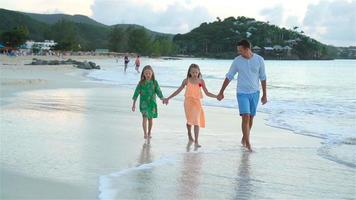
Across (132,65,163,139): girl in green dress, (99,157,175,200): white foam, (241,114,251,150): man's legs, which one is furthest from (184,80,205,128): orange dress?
(99,157,175,200): white foam

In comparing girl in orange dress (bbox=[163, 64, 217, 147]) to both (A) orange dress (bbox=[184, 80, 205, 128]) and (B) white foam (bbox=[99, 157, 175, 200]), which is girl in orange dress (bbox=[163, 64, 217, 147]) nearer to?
(A) orange dress (bbox=[184, 80, 205, 128])

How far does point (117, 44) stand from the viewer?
187625mm

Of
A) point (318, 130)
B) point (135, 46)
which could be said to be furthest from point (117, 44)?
point (318, 130)

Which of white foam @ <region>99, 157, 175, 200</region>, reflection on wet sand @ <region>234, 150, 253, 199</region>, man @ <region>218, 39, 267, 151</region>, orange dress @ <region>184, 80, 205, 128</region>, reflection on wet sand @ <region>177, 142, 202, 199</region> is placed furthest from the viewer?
orange dress @ <region>184, 80, 205, 128</region>

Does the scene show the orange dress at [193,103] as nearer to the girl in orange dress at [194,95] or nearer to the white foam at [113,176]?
the girl in orange dress at [194,95]

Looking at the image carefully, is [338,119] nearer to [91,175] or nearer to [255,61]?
[255,61]

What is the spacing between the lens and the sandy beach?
4961mm

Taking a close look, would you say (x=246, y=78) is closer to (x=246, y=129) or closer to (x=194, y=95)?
(x=246, y=129)

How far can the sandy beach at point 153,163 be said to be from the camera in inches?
195

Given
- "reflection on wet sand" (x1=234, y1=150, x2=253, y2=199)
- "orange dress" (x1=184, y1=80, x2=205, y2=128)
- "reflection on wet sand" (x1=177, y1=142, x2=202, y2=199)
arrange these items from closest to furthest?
1. "reflection on wet sand" (x1=177, y1=142, x2=202, y2=199)
2. "reflection on wet sand" (x1=234, y1=150, x2=253, y2=199)
3. "orange dress" (x1=184, y1=80, x2=205, y2=128)

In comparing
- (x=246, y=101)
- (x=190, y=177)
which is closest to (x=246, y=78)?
(x=246, y=101)

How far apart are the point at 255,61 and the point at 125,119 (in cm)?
362

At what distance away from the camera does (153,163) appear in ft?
20.6

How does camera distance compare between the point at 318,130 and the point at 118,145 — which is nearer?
the point at 118,145
